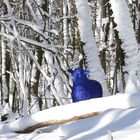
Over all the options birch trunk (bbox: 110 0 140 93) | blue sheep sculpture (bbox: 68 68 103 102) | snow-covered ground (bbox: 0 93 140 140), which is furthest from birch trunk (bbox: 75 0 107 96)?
snow-covered ground (bbox: 0 93 140 140)

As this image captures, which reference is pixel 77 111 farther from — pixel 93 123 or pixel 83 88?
pixel 83 88

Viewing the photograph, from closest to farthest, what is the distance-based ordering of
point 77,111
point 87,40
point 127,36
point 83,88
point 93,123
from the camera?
point 93,123
point 77,111
point 83,88
point 127,36
point 87,40

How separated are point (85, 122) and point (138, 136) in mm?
892

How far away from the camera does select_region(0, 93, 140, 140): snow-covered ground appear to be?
3131 millimetres

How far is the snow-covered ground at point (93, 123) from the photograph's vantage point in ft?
10.3

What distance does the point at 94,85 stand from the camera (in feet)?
15.4

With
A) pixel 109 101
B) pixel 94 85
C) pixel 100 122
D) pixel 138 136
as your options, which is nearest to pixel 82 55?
pixel 94 85

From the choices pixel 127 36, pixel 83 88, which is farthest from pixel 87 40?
pixel 83 88

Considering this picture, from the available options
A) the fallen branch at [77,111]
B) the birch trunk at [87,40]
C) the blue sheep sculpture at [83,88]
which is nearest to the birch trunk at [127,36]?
the birch trunk at [87,40]

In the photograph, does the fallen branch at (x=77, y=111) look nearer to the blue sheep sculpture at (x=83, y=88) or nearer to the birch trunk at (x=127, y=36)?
the blue sheep sculpture at (x=83, y=88)

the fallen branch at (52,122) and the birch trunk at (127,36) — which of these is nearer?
the fallen branch at (52,122)

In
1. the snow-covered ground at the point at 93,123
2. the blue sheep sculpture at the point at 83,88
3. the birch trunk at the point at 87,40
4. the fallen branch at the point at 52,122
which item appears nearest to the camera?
the snow-covered ground at the point at 93,123

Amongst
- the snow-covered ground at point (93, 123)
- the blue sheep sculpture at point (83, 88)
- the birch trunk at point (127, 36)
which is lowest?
the snow-covered ground at point (93, 123)

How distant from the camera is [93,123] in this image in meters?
3.44
